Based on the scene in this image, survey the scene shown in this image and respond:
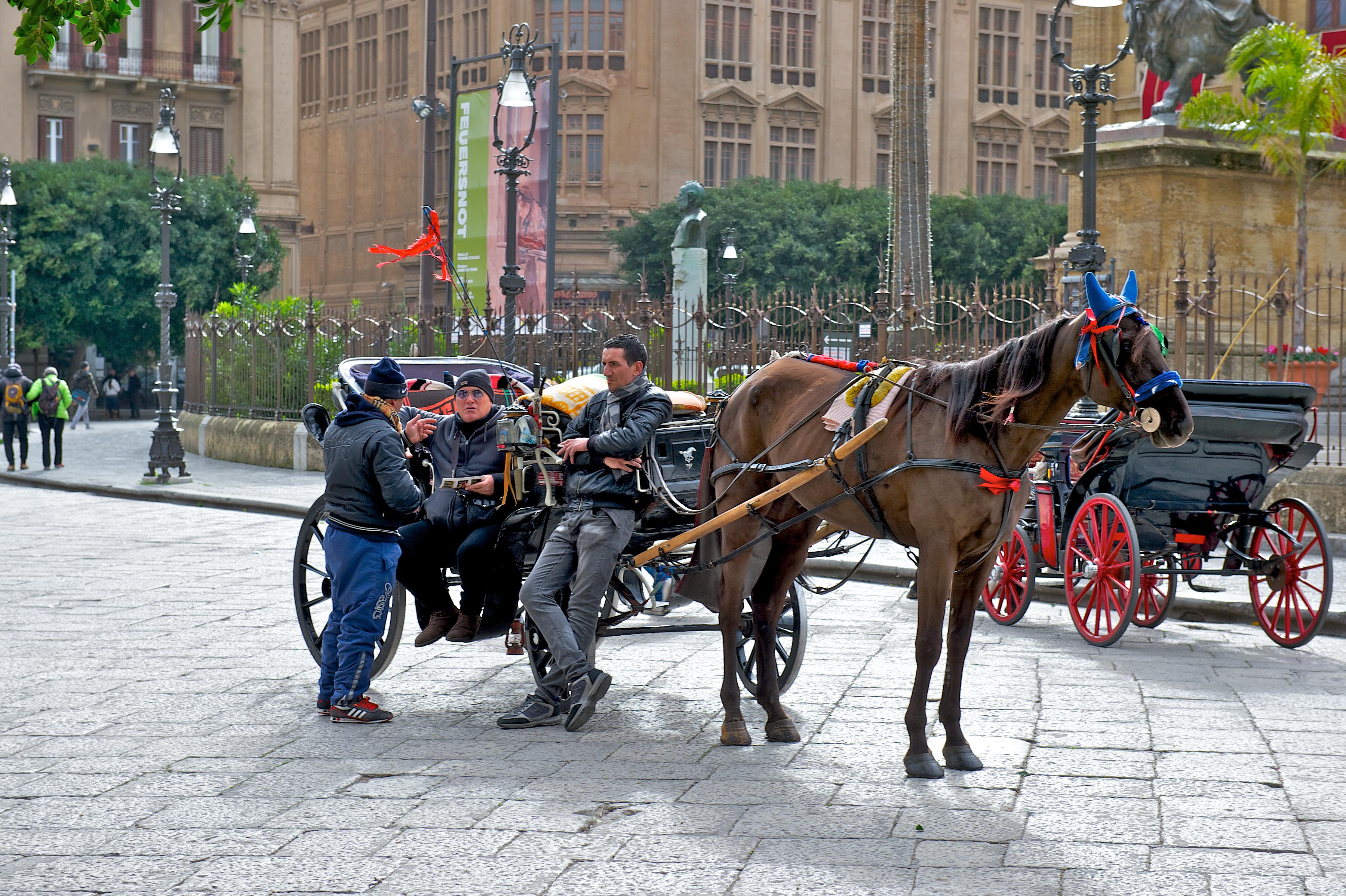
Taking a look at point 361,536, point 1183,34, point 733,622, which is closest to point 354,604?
point 361,536

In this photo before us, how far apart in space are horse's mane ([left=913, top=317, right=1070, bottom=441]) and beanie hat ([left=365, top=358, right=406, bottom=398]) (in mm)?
2403

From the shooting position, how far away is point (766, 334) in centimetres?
1781

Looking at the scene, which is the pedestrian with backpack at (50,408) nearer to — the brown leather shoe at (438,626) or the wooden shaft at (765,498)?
the brown leather shoe at (438,626)

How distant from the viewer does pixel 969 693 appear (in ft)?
23.1

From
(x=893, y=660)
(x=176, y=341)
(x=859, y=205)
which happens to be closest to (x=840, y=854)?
(x=893, y=660)

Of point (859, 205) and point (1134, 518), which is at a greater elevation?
point (859, 205)

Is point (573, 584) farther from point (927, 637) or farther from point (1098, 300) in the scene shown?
point (1098, 300)

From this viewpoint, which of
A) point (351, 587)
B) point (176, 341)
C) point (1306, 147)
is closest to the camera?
point (351, 587)

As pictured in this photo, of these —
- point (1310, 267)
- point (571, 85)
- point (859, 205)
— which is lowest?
point (1310, 267)

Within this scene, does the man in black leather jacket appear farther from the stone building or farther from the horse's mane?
the stone building

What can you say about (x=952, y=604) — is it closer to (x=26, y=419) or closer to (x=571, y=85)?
(x=26, y=419)

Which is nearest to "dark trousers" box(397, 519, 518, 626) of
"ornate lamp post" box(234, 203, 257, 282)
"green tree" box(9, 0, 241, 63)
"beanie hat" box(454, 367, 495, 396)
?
"beanie hat" box(454, 367, 495, 396)

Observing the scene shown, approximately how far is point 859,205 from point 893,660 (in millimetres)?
41601

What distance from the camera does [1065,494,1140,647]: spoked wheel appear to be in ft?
27.0
